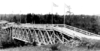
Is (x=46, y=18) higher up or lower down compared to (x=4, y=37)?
higher up

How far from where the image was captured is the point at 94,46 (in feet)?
63.2

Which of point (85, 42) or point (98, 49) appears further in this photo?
point (85, 42)

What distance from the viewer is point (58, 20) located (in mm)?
57469

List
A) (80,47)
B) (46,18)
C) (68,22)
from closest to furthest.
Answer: (80,47) → (68,22) → (46,18)

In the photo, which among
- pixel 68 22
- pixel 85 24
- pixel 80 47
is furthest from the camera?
pixel 68 22

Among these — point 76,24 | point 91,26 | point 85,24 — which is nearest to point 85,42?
point 91,26

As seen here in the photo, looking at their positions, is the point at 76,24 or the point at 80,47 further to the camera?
the point at 76,24

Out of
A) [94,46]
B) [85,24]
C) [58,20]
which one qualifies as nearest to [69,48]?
[94,46]

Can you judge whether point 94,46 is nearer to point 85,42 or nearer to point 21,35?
point 85,42

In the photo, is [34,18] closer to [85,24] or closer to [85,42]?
[85,24]

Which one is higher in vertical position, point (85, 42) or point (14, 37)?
point (85, 42)

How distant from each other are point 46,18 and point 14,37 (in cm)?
1982

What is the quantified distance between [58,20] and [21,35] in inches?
557

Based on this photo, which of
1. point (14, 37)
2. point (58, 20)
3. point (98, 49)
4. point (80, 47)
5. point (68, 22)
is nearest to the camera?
point (98, 49)
